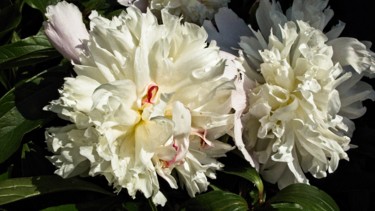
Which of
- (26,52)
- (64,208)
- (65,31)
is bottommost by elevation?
(64,208)

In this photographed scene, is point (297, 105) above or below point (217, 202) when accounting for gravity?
above

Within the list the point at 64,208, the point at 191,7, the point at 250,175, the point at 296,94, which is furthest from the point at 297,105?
the point at 64,208

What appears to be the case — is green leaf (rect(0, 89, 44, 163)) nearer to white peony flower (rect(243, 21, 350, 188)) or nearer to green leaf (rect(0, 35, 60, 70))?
green leaf (rect(0, 35, 60, 70))

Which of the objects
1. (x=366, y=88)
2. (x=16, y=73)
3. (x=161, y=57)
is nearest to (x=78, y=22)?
(x=161, y=57)

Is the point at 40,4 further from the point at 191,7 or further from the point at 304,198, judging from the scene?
the point at 304,198

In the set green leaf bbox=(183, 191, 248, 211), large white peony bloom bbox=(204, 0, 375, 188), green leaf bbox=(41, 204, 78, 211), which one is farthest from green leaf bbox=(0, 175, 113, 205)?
large white peony bloom bbox=(204, 0, 375, 188)

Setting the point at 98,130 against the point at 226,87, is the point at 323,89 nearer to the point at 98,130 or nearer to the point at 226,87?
the point at 226,87

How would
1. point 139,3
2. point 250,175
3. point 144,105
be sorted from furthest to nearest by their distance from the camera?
point 139,3, point 250,175, point 144,105
